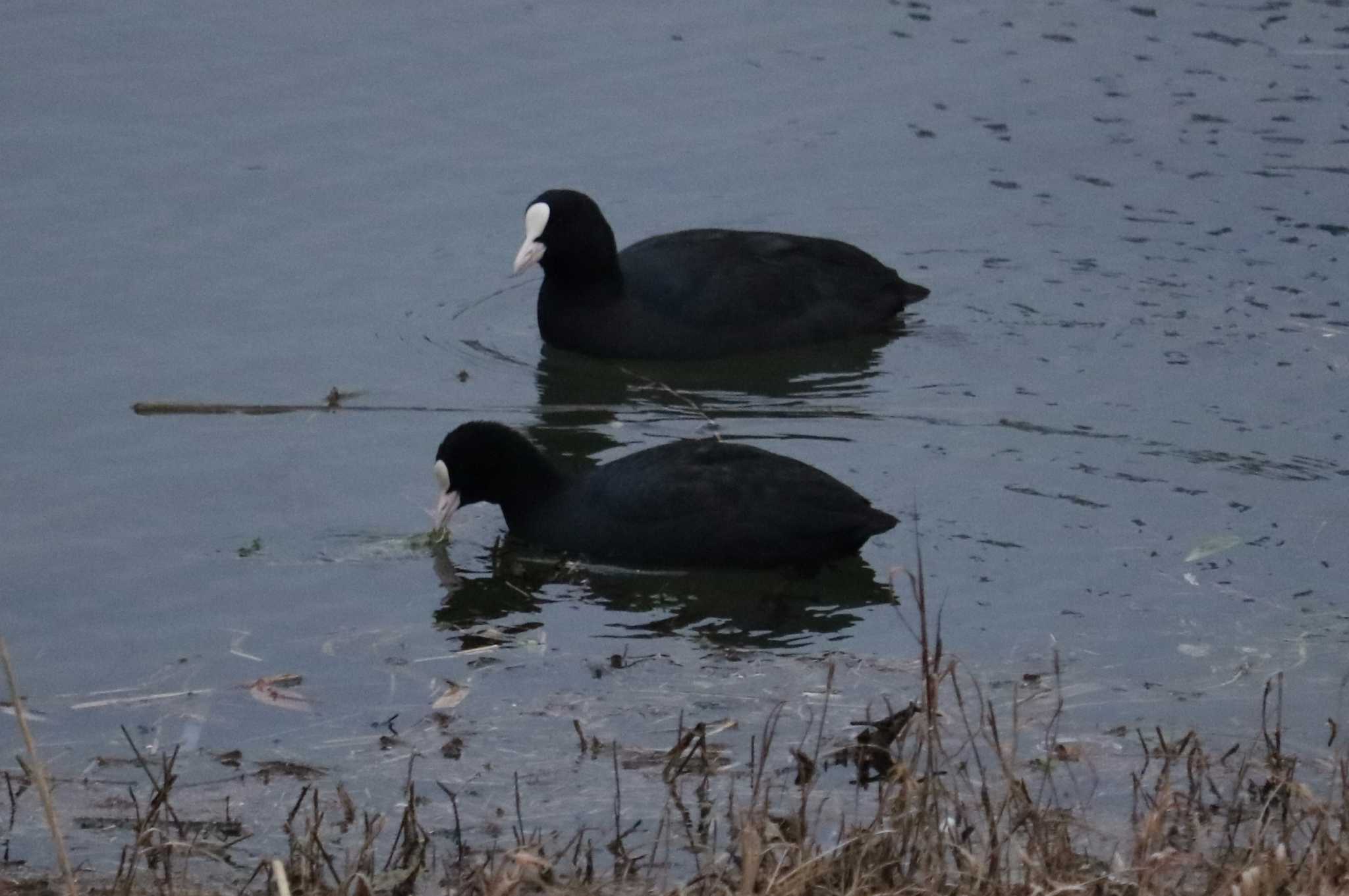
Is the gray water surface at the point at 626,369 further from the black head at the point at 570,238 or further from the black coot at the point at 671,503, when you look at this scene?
the black head at the point at 570,238

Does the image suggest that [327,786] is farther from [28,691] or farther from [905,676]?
[905,676]

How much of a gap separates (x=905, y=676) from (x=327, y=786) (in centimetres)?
178

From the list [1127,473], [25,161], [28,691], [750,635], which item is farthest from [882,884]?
[25,161]

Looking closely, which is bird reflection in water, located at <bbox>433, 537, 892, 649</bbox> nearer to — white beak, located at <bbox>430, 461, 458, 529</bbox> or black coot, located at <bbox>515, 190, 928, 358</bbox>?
white beak, located at <bbox>430, 461, 458, 529</bbox>

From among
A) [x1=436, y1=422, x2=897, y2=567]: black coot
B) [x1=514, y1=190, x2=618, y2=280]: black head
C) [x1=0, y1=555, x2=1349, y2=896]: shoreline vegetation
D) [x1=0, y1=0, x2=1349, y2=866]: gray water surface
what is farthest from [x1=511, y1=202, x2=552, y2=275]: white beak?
[x1=0, y1=555, x2=1349, y2=896]: shoreline vegetation

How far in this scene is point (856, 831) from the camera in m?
4.63

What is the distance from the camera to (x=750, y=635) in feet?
22.6

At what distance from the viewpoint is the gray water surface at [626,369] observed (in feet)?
21.4

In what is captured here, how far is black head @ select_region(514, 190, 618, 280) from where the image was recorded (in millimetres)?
10016

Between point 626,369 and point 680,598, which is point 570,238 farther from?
point 680,598

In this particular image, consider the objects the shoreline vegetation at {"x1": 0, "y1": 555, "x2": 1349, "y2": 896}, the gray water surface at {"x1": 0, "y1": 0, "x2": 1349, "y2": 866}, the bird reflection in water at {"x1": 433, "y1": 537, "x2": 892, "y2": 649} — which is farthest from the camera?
the bird reflection in water at {"x1": 433, "y1": 537, "x2": 892, "y2": 649}

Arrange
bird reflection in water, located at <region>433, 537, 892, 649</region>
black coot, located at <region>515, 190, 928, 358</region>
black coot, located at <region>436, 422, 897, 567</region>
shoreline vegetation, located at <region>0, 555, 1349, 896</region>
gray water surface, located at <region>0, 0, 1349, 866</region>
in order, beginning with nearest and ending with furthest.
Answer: shoreline vegetation, located at <region>0, 555, 1349, 896</region>
gray water surface, located at <region>0, 0, 1349, 866</region>
bird reflection in water, located at <region>433, 537, 892, 649</region>
black coot, located at <region>436, 422, 897, 567</region>
black coot, located at <region>515, 190, 928, 358</region>

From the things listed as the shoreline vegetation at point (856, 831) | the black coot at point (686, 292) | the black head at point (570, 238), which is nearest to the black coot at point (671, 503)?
the shoreline vegetation at point (856, 831)

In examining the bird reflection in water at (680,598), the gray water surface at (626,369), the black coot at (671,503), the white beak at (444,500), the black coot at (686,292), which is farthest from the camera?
the black coot at (686,292)
